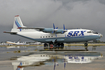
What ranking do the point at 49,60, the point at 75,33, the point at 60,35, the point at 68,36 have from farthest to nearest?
the point at 60,35, the point at 68,36, the point at 75,33, the point at 49,60

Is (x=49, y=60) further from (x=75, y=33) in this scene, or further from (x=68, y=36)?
(x=68, y=36)

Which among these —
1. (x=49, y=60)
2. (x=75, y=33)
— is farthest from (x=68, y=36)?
(x=49, y=60)

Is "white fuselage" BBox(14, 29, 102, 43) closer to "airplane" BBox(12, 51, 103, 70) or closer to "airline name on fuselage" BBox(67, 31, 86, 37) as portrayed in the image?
"airline name on fuselage" BBox(67, 31, 86, 37)

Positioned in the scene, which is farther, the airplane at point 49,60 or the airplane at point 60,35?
the airplane at point 60,35

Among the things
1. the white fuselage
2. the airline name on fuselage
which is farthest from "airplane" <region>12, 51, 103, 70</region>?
the white fuselage

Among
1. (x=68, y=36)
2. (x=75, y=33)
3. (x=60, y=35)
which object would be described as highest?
(x=75, y=33)

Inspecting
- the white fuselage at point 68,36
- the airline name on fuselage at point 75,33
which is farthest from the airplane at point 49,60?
A: the white fuselage at point 68,36

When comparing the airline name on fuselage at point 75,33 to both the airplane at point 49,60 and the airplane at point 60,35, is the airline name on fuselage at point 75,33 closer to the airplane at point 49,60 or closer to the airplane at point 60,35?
the airplane at point 60,35

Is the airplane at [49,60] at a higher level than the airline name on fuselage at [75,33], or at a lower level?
lower

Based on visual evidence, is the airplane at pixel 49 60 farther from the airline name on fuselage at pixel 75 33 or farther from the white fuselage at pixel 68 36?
the white fuselage at pixel 68 36

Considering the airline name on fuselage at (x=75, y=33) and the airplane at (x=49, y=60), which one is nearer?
the airplane at (x=49, y=60)

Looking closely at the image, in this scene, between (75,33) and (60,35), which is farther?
(60,35)

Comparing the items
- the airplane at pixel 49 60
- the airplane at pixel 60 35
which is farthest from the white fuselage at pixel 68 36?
the airplane at pixel 49 60

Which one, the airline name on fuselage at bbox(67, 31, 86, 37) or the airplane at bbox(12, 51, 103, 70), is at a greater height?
the airline name on fuselage at bbox(67, 31, 86, 37)
